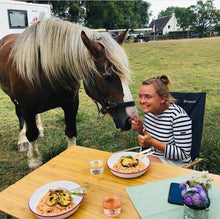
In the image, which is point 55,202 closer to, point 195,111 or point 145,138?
point 145,138

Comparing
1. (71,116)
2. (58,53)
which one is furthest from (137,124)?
(71,116)

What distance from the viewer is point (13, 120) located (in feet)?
18.5

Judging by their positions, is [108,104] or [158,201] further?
[108,104]

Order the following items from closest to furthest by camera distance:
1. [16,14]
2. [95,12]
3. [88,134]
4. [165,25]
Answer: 1. [88,134]
2. [16,14]
3. [95,12]
4. [165,25]

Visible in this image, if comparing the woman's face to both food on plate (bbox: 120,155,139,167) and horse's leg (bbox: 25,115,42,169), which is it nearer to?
food on plate (bbox: 120,155,139,167)

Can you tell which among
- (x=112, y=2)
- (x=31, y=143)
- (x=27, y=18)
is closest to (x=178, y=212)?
(x=31, y=143)

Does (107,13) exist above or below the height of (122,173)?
above

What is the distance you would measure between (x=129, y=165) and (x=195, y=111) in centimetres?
131

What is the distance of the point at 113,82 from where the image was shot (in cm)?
212

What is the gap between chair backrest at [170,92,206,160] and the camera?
247cm

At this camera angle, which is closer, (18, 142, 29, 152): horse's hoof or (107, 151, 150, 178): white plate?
(107, 151, 150, 178): white plate

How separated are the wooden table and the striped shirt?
0.96 feet

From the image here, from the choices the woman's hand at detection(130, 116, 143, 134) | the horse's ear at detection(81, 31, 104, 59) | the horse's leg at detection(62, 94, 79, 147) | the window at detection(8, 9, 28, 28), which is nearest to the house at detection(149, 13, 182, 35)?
the window at detection(8, 9, 28, 28)

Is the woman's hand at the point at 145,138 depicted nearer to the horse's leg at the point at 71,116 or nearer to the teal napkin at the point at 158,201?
the teal napkin at the point at 158,201
